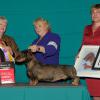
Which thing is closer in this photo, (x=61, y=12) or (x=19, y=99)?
(x=19, y=99)

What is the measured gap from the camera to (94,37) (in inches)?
104

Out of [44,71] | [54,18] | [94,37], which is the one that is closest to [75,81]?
[44,71]

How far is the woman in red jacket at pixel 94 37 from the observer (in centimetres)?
262

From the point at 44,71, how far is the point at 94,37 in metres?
0.45

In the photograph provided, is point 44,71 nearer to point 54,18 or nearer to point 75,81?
point 75,81

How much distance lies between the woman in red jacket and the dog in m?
0.17

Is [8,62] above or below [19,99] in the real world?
above

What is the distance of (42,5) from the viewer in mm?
2943

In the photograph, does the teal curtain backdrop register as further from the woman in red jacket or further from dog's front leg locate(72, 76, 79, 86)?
dog's front leg locate(72, 76, 79, 86)

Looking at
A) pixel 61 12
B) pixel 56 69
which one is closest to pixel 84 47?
pixel 56 69

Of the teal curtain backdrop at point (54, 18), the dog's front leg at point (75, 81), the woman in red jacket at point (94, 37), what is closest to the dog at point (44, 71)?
the dog's front leg at point (75, 81)

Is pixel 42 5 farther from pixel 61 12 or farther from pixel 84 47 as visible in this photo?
pixel 84 47

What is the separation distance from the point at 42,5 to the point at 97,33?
1.85 ft

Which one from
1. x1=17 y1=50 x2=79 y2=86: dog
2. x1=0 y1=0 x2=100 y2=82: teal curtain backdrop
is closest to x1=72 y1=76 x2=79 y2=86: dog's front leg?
x1=17 y1=50 x2=79 y2=86: dog
